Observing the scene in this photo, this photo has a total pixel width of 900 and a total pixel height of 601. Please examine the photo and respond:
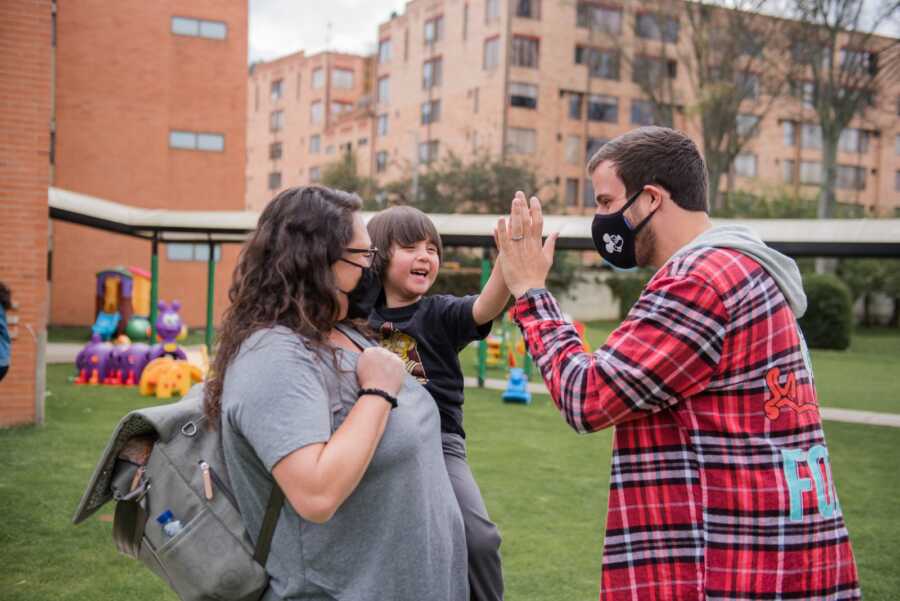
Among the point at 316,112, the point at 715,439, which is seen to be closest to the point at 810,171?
the point at 316,112

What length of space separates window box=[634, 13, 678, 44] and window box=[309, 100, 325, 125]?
3173 cm

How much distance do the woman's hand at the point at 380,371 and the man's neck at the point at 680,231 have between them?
75cm

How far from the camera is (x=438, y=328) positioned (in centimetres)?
→ 328

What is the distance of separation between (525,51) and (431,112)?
26.8 feet

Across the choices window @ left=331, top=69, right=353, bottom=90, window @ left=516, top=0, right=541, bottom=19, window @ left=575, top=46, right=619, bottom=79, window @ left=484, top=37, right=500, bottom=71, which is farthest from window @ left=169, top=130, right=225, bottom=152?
window @ left=331, top=69, right=353, bottom=90

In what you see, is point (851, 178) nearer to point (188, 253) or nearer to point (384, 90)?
point (384, 90)

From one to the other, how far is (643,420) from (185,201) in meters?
29.9

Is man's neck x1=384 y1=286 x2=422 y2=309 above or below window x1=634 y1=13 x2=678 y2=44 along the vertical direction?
below

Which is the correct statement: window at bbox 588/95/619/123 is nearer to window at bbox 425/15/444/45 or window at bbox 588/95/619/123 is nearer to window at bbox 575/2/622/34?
window at bbox 575/2/622/34

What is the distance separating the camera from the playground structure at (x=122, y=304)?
21.2m

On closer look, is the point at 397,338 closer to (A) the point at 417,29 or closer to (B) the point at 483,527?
(B) the point at 483,527

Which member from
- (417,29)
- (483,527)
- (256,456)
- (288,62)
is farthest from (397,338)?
(288,62)

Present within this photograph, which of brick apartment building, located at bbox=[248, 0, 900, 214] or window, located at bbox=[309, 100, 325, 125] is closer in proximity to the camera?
brick apartment building, located at bbox=[248, 0, 900, 214]

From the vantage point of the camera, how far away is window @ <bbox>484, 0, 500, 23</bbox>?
47.7 meters
